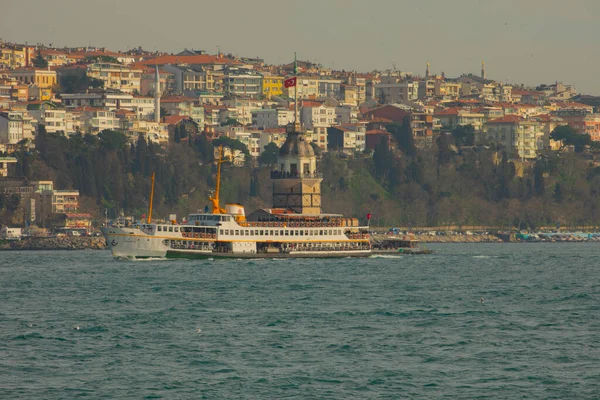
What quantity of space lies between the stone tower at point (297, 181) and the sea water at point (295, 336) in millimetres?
32994

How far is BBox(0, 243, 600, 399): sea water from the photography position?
1661 inches

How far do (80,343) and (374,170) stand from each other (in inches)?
5919

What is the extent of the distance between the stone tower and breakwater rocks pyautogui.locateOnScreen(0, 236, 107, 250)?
31.0 meters

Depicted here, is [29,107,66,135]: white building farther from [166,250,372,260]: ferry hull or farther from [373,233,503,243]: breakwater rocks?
[166,250,372,260]: ferry hull

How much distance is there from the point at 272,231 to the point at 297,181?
14.0 meters

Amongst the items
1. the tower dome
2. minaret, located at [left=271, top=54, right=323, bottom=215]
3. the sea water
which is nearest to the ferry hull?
minaret, located at [left=271, top=54, right=323, bottom=215]

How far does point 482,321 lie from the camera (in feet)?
190

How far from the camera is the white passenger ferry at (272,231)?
100875mm

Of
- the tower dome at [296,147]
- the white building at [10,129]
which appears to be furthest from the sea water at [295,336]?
the white building at [10,129]

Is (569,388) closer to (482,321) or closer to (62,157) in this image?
(482,321)

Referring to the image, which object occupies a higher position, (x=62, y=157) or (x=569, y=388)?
(x=62, y=157)

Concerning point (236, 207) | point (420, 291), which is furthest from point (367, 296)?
point (236, 207)

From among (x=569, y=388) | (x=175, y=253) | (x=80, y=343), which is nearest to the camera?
(x=569, y=388)

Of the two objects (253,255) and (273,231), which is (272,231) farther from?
(253,255)
